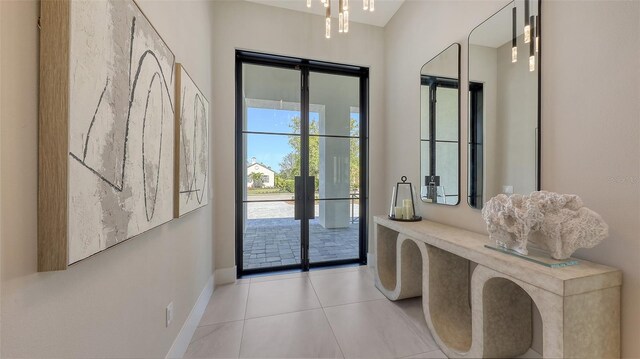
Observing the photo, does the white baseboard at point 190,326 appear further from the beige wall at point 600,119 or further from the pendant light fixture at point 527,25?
the pendant light fixture at point 527,25

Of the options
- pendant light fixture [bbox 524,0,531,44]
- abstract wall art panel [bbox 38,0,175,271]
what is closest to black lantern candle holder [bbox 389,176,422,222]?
pendant light fixture [bbox 524,0,531,44]

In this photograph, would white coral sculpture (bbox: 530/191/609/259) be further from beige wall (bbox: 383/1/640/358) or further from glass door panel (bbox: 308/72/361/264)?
glass door panel (bbox: 308/72/361/264)

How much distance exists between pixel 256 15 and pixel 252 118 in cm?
122

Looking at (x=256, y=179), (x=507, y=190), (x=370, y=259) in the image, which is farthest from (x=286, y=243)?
(x=507, y=190)

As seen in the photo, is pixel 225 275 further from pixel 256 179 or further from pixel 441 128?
pixel 441 128

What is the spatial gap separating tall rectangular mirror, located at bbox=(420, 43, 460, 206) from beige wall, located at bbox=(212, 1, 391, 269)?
3.84 ft

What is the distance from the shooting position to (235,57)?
2.81 meters

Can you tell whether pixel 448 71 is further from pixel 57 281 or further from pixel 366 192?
pixel 57 281

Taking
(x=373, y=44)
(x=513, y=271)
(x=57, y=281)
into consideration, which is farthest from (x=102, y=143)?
(x=373, y=44)

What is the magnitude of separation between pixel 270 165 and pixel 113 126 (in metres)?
2.13

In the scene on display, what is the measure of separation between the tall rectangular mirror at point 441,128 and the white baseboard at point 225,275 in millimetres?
2332

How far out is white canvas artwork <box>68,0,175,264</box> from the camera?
2.33ft

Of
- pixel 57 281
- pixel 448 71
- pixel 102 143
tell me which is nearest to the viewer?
pixel 57 281

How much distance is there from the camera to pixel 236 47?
2.73m
